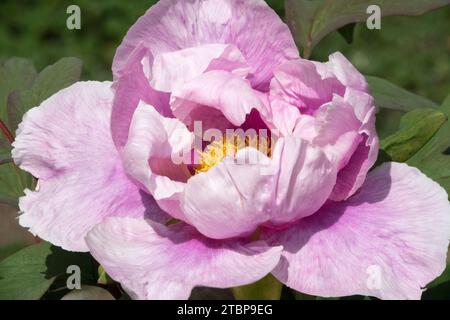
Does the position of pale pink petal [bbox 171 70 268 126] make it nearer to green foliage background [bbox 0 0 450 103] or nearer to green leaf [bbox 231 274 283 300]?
green leaf [bbox 231 274 283 300]

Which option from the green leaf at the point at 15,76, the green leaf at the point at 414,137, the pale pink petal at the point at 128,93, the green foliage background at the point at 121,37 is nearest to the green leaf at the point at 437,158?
the green leaf at the point at 414,137

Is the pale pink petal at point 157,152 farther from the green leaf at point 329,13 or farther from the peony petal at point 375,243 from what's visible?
the green leaf at point 329,13

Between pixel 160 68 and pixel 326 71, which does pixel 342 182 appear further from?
pixel 160 68

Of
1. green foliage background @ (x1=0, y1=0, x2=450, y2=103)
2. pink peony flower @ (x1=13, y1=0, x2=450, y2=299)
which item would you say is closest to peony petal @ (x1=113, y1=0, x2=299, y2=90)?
pink peony flower @ (x1=13, y1=0, x2=450, y2=299)

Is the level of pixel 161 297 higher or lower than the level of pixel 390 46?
higher

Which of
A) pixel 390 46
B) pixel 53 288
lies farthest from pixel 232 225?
pixel 390 46

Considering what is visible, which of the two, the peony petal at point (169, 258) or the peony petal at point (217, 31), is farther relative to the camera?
the peony petal at point (217, 31)
